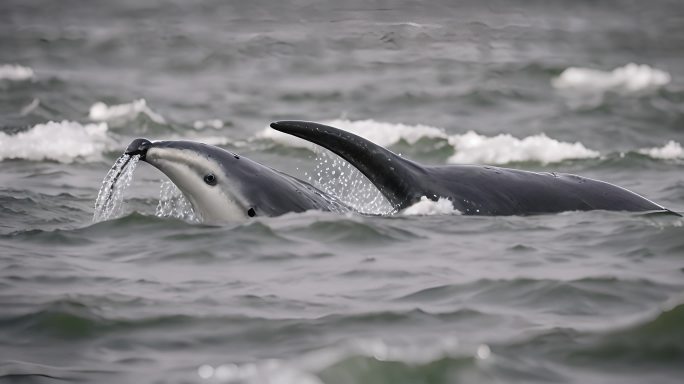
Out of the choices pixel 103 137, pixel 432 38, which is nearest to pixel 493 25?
pixel 432 38

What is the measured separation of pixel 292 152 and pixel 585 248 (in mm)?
11172

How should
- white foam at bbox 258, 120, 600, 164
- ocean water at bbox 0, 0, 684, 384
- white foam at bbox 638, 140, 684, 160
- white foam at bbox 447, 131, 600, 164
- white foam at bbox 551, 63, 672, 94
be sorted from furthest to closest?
white foam at bbox 551, 63, 672, 94 < white foam at bbox 258, 120, 600, 164 < white foam at bbox 447, 131, 600, 164 < white foam at bbox 638, 140, 684, 160 < ocean water at bbox 0, 0, 684, 384

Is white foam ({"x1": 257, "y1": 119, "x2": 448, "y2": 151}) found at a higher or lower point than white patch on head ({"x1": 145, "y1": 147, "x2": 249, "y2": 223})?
lower

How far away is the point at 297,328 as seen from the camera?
6824 millimetres

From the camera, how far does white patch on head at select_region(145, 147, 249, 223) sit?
9141 millimetres

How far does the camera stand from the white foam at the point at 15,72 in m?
25.6

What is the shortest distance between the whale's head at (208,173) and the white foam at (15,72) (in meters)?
17.1

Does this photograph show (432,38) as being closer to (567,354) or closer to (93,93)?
(93,93)

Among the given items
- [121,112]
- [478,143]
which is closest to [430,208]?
[478,143]

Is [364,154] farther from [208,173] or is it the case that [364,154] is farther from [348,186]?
[348,186]

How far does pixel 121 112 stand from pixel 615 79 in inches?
384

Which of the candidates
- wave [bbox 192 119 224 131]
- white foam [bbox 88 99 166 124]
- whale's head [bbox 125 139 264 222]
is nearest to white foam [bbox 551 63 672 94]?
wave [bbox 192 119 224 131]

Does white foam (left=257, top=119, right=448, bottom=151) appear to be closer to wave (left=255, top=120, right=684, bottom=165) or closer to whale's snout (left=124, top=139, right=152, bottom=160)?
wave (left=255, top=120, right=684, bottom=165)

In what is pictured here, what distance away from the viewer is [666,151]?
19.1 meters
